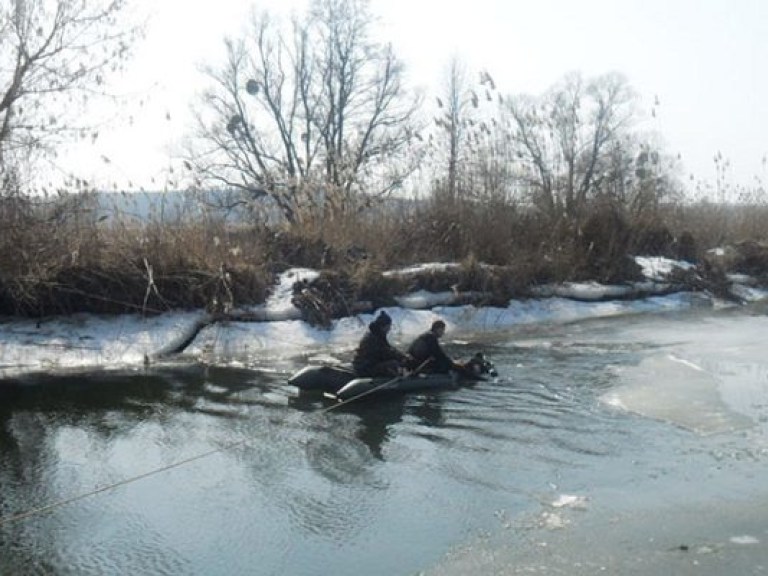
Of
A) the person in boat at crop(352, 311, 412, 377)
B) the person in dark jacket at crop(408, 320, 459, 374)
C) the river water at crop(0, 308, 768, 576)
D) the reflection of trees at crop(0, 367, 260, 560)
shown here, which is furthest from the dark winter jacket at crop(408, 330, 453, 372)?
the reflection of trees at crop(0, 367, 260, 560)

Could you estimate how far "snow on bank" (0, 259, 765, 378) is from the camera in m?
13.5

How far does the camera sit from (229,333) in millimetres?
15016

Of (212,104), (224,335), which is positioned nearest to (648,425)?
(224,335)

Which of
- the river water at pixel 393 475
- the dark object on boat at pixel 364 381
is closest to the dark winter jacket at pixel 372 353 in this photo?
the dark object on boat at pixel 364 381

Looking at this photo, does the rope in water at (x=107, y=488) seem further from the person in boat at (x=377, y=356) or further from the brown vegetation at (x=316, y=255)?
the brown vegetation at (x=316, y=255)

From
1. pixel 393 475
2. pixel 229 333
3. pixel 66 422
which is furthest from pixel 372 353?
pixel 229 333

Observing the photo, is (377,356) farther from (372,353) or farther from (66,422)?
(66,422)

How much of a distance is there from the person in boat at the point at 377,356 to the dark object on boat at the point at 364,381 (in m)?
0.14

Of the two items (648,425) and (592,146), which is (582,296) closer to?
(648,425)

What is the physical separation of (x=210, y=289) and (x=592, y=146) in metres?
30.7

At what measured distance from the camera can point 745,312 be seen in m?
19.3

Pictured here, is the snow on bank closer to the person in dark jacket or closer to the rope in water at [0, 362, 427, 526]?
the person in dark jacket

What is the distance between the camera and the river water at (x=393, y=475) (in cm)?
579

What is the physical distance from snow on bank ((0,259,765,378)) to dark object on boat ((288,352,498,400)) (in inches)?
105
